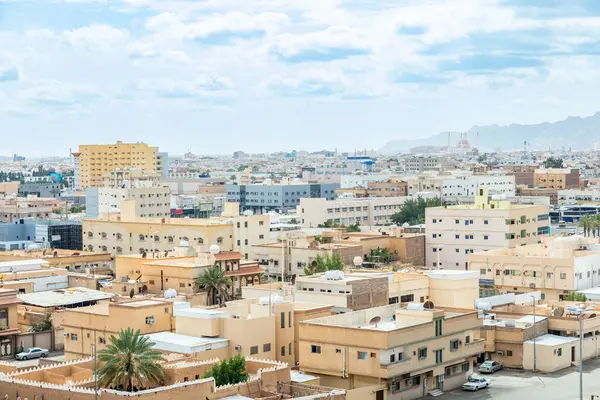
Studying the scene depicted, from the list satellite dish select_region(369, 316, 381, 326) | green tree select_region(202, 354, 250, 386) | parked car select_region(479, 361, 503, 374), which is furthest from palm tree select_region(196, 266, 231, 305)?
green tree select_region(202, 354, 250, 386)

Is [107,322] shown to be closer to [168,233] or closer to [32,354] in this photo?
[32,354]

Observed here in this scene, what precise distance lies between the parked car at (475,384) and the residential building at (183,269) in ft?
51.1

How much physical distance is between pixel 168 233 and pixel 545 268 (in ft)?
88.1

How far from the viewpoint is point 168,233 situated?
271 feet

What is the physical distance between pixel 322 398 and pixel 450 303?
2299 cm

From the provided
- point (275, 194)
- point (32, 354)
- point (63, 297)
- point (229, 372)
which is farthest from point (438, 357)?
point (275, 194)

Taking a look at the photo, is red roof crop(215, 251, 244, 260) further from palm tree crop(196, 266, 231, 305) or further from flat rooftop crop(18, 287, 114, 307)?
flat rooftop crop(18, 287, 114, 307)

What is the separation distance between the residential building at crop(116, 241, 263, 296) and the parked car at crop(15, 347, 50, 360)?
395 inches

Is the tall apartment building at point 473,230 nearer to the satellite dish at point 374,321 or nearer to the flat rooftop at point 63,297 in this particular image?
the flat rooftop at point 63,297

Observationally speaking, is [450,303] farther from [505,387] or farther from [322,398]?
[322,398]

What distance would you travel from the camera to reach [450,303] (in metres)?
60.9

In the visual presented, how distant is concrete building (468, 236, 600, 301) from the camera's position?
225ft

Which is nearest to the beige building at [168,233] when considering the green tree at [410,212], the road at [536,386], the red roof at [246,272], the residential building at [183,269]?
the residential building at [183,269]

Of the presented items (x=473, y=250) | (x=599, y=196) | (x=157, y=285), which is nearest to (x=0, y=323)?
(x=157, y=285)
